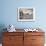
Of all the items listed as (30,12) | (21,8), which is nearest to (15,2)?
(21,8)

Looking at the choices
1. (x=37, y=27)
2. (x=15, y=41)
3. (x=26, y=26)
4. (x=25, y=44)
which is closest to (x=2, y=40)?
(x=15, y=41)

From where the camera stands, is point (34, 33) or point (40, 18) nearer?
point (34, 33)

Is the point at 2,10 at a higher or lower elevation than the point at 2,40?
higher

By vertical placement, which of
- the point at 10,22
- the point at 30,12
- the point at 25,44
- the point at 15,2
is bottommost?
the point at 25,44

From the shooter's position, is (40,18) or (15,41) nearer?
(15,41)

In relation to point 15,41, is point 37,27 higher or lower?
higher

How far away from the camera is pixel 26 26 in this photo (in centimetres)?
416

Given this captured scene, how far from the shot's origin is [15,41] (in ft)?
11.9

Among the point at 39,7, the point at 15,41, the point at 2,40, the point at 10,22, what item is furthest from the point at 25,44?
the point at 39,7

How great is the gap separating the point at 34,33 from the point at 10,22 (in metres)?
0.96

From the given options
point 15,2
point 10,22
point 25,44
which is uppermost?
point 15,2

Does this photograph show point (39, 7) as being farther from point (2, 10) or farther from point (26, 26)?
point (2, 10)

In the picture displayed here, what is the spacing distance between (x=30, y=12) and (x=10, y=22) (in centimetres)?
73

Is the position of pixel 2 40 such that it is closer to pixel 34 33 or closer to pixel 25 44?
pixel 25 44
